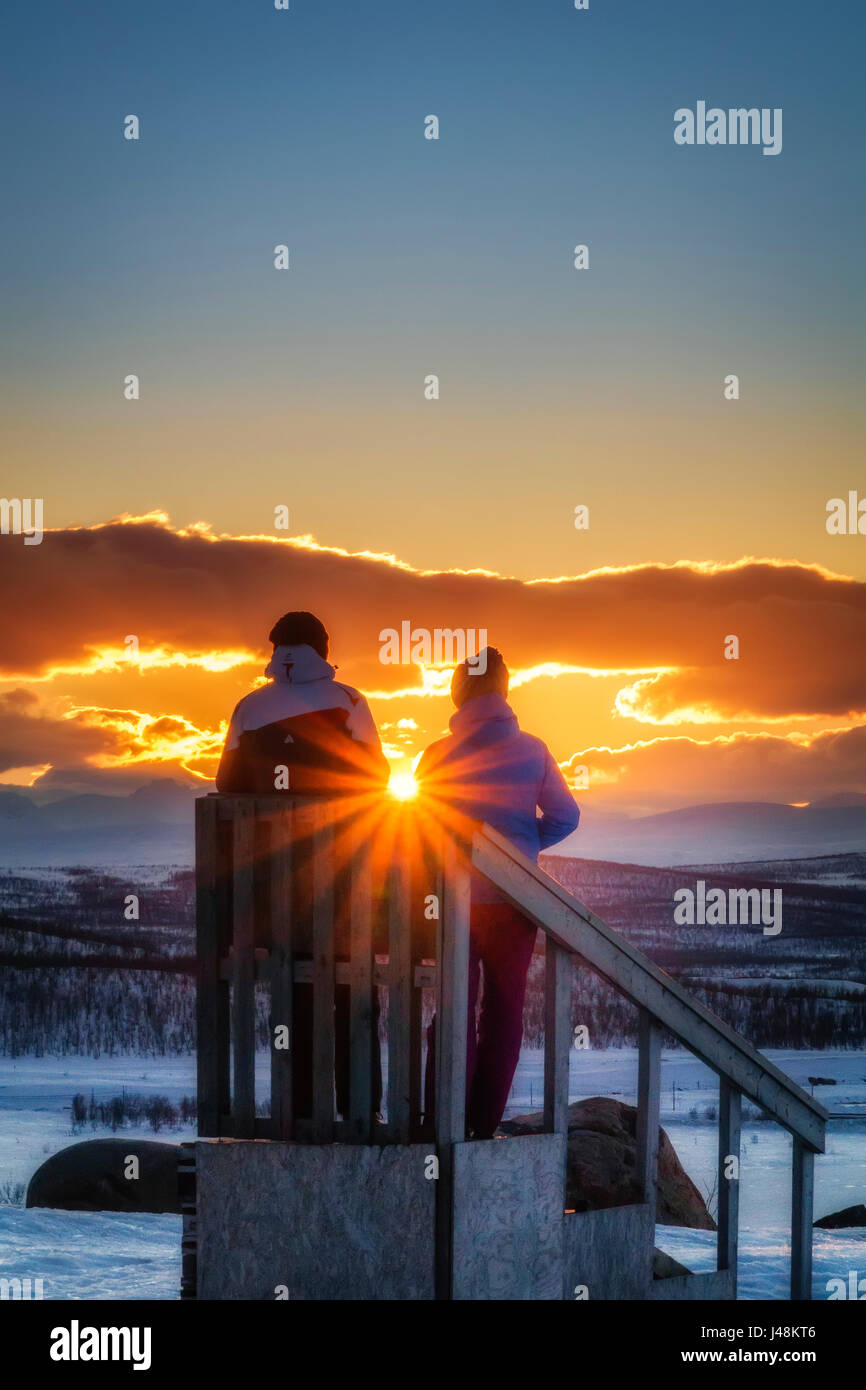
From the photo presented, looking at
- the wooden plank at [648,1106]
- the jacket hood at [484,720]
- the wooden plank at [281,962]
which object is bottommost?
the wooden plank at [648,1106]

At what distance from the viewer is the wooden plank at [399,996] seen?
6.11 meters

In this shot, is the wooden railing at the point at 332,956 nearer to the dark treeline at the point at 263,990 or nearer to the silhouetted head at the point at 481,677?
the silhouetted head at the point at 481,677

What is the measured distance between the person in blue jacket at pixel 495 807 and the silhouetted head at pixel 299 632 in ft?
2.68

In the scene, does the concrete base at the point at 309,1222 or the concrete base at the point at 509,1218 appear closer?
the concrete base at the point at 309,1222

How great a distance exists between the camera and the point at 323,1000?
19.9ft

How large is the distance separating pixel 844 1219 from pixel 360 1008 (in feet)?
30.2

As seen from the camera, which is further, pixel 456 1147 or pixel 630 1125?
pixel 630 1125

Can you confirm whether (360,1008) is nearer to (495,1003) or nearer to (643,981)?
(495,1003)

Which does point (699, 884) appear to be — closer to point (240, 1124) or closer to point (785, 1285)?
point (785, 1285)

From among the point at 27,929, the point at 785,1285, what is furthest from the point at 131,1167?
the point at 27,929

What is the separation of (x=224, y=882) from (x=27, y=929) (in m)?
28.9

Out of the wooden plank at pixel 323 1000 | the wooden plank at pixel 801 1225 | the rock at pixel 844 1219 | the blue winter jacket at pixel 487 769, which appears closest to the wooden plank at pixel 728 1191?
the wooden plank at pixel 801 1225

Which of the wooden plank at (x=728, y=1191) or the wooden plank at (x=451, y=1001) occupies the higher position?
the wooden plank at (x=451, y=1001)
